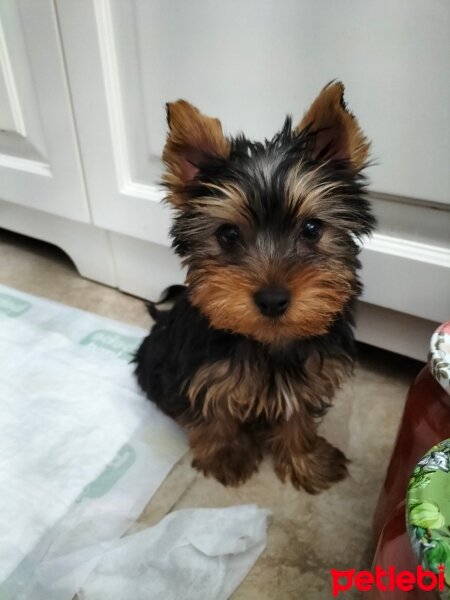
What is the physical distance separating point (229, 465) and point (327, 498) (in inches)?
8.7

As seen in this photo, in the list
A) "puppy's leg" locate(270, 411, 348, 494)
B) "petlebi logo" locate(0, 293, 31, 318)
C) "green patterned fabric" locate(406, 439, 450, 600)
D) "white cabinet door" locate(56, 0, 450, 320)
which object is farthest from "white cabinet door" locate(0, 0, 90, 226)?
"green patterned fabric" locate(406, 439, 450, 600)

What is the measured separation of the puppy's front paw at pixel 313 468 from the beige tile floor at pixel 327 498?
0.02 m

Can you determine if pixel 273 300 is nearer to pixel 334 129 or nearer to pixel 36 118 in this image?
pixel 334 129

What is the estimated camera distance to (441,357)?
30.6 inches

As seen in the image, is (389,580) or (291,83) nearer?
(389,580)

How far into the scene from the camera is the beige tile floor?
1002 millimetres

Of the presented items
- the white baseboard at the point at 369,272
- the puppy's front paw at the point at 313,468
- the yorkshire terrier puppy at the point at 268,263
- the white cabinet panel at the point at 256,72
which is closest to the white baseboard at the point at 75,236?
the white baseboard at the point at 369,272

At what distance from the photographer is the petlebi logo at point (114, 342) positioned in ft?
5.10

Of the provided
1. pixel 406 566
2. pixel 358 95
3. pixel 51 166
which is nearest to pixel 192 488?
pixel 406 566

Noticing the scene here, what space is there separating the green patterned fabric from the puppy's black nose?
1.06ft

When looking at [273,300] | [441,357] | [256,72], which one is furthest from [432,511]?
[256,72]

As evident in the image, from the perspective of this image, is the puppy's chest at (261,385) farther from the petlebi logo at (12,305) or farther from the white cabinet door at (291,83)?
the petlebi logo at (12,305)

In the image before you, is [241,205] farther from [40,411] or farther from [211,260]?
[40,411]

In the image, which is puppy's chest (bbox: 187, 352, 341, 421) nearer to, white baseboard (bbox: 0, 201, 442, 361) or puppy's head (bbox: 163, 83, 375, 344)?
puppy's head (bbox: 163, 83, 375, 344)
